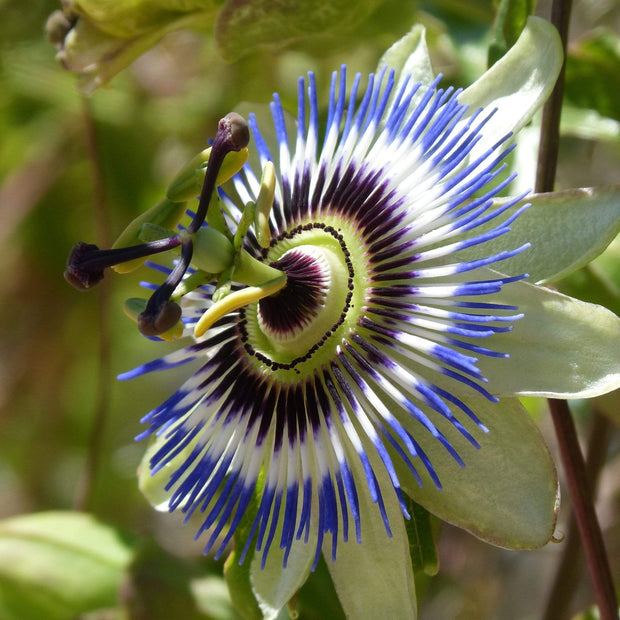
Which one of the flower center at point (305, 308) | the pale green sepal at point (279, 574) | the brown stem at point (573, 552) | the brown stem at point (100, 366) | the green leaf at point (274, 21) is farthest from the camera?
the brown stem at point (100, 366)

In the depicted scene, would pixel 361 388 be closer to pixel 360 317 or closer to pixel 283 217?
pixel 360 317

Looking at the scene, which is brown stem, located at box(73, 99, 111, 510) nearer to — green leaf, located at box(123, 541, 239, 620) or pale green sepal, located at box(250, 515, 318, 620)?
green leaf, located at box(123, 541, 239, 620)

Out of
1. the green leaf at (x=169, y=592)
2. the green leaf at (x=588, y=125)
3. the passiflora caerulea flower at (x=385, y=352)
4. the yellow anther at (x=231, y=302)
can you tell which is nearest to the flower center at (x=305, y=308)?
the passiflora caerulea flower at (x=385, y=352)

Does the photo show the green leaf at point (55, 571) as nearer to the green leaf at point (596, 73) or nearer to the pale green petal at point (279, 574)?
the pale green petal at point (279, 574)

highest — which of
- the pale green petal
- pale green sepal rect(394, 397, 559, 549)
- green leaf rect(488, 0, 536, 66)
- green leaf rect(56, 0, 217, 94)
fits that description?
green leaf rect(488, 0, 536, 66)

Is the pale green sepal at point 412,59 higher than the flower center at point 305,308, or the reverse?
the pale green sepal at point 412,59

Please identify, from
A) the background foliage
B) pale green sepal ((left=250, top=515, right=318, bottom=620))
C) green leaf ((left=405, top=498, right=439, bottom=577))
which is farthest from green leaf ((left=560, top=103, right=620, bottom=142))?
pale green sepal ((left=250, top=515, right=318, bottom=620))

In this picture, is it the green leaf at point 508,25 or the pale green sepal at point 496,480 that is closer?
the pale green sepal at point 496,480

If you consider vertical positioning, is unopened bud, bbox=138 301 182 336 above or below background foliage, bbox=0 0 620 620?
above
